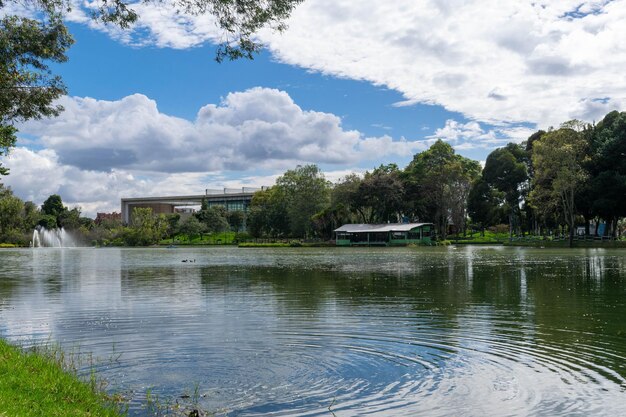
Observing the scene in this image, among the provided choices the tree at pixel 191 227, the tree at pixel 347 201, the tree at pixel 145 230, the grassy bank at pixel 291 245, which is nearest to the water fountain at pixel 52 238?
the tree at pixel 145 230

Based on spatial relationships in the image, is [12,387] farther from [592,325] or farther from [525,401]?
[592,325]

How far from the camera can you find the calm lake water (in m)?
7.70

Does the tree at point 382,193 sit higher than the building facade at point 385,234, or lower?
higher

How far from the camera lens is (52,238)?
125 meters

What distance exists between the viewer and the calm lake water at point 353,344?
25.3ft

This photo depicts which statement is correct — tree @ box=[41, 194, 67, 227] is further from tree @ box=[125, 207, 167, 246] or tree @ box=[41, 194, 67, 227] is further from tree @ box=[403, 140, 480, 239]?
tree @ box=[403, 140, 480, 239]

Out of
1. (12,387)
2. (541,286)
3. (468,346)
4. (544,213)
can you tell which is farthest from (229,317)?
(544,213)

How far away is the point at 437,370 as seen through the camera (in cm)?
919

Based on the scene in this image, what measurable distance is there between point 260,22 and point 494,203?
82.9m

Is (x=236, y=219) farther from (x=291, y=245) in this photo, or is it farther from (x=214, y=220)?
(x=291, y=245)

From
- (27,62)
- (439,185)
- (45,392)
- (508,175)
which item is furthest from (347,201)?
(45,392)

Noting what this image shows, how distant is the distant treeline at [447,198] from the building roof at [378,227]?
2.46 meters

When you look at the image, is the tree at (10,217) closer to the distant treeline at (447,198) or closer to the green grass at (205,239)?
the distant treeline at (447,198)

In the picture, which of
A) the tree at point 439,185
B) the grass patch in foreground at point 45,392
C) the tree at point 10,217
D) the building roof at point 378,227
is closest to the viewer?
the grass patch in foreground at point 45,392
